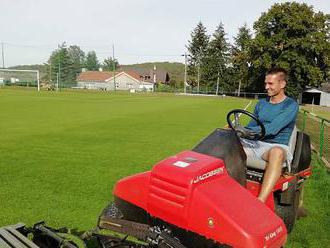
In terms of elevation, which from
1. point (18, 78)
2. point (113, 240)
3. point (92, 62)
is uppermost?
point (92, 62)

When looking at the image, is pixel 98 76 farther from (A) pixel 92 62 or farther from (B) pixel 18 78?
(A) pixel 92 62

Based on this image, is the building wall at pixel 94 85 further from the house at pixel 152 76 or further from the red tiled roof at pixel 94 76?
the house at pixel 152 76

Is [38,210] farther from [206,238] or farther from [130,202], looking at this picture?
[206,238]

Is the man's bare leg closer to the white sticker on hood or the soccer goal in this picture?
the white sticker on hood

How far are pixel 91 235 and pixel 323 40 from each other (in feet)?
218

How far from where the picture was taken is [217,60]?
87062 millimetres

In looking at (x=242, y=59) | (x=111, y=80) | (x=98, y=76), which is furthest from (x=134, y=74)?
(x=242, y=59)

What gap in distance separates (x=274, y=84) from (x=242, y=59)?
7340 centimetres

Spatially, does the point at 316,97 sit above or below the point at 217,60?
below

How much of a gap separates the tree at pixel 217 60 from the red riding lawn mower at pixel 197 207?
271ft

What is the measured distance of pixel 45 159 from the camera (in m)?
9.16

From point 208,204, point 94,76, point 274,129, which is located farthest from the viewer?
point 94,76

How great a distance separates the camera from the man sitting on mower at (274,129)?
13.5 feet

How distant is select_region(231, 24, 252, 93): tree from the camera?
7150 centimetres
